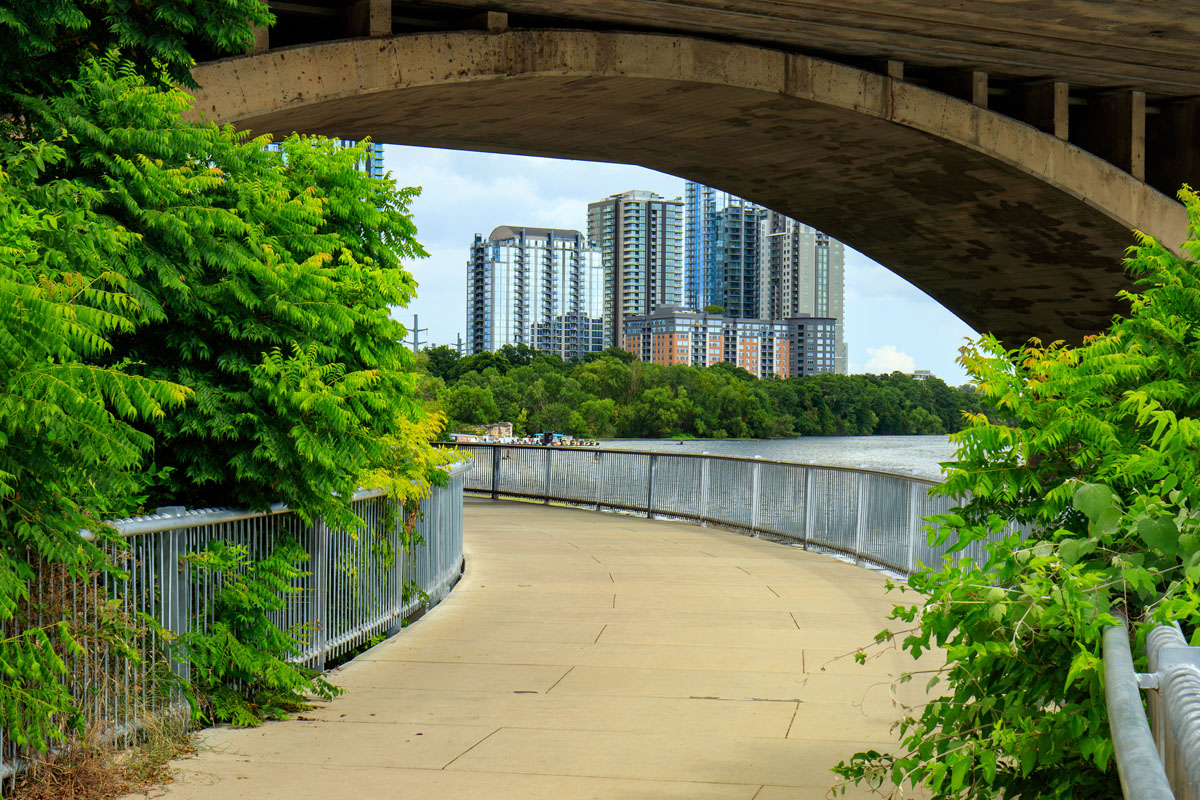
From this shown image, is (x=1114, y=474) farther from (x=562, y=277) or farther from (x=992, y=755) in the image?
(x=562, y=277)

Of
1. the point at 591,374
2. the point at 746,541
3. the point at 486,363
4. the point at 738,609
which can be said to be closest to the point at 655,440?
the point at 591,374

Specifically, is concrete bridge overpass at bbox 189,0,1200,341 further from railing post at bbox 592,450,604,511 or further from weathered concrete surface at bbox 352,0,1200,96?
railing post at bbox 592,450,604,511

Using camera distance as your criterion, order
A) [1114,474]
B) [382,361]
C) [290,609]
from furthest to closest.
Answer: [382,361] < [290,609] < [1114,474]

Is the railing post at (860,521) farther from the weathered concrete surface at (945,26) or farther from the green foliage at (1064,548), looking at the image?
the green foliage at (1064,548)

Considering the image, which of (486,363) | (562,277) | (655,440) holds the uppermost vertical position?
(562,277)

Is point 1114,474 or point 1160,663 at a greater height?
point 1114,474

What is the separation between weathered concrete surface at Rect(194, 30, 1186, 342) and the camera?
48.7 feet

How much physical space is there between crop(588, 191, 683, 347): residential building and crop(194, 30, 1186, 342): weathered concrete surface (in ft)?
502

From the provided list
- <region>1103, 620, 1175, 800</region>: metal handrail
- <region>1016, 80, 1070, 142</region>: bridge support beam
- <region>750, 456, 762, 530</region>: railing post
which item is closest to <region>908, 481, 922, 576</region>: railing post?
<region>750, 456, 762, 530</region>: railing post

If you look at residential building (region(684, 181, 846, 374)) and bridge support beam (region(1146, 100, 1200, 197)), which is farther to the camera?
residential building (region(684, 181, 846, 374))

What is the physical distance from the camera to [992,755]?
342 cm

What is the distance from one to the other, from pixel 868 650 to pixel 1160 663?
673 cm

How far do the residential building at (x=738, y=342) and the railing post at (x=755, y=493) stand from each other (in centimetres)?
11551

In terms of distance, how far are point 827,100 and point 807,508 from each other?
238 inches
